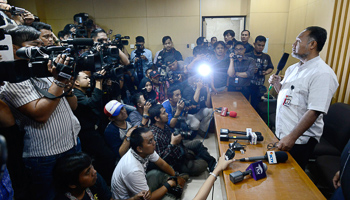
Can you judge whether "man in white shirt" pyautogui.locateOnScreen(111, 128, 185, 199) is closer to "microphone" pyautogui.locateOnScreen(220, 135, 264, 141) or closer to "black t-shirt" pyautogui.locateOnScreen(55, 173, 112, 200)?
"black t-shirt" pyautogui.locateOnScreen(55, 173, 112, 200)

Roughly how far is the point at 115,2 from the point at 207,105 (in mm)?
4089

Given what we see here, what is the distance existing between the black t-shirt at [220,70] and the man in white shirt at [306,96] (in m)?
1.85

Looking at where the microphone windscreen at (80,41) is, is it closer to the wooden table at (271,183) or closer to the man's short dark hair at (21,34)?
the man's short dark hair at (21,34)

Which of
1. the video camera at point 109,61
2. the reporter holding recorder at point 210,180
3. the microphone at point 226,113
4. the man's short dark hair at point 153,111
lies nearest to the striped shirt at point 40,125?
the video camera at point 109,61

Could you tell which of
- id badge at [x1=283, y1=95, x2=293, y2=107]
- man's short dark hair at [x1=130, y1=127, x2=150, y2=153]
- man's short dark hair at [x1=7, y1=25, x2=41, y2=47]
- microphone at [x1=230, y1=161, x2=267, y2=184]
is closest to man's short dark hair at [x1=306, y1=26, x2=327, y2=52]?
id badge at [x1=283, y1=95, x2=293, y2=107]

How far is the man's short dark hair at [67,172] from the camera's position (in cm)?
118

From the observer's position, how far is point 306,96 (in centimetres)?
162

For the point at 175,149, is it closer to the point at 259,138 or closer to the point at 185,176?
the point at 185,176

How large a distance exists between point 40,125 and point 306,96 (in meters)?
1.99

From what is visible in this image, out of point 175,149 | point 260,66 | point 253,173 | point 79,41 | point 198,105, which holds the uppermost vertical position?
point 79,41

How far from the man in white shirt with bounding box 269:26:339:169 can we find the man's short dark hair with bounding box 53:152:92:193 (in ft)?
4.89

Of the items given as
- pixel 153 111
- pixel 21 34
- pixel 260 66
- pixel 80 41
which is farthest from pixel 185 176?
pixel 260 66

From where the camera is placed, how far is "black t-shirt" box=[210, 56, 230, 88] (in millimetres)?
3643

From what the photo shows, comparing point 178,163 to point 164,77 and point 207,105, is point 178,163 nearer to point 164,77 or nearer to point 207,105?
point 207,105
